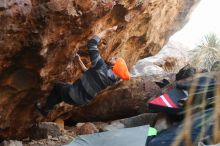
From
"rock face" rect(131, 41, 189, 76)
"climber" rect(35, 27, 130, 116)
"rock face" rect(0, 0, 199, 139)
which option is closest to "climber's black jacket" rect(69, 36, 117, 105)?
"climber" rect(35, 27, 130, 116)

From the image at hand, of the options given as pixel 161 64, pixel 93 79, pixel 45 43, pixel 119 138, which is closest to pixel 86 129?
pixel 93 79

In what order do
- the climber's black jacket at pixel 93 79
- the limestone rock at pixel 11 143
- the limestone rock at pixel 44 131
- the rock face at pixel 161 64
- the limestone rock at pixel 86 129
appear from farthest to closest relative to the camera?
the rock face at pixel 161 64 < the limestone rock at pixel 86 129 < the limestone rock at pixel 44 131 < the limestone rock at pixel 11 143 < the climber's black jacket at pixel 93 79

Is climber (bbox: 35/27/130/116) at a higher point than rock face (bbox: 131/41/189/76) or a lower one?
lower

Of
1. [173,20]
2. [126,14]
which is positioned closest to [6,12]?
[126,14]

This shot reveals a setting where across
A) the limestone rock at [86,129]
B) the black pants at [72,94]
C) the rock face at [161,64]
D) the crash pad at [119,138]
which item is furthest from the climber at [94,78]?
the rock face at [161,64]

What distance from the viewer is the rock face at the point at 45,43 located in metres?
6.31

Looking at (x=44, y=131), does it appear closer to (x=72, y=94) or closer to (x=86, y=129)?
(x=86, y=129)

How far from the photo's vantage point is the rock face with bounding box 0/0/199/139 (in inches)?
249

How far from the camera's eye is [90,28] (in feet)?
24.7

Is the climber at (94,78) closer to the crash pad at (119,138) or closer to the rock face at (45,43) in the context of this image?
the rock face at (45,43)

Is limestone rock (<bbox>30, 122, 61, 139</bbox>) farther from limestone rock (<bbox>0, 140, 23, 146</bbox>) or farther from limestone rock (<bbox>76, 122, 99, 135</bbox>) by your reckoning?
limestone rock (<bbox>0, 140, 23, 146</bbox>)

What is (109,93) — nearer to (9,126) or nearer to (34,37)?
(9,126)

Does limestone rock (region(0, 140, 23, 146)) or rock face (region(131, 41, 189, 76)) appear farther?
rock face (region(131, 41, 189, 76))

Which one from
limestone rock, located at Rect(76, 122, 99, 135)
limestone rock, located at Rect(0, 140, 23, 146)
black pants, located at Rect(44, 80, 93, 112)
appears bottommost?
limestone rock, located at Rect(0, 140, 23, 146)
